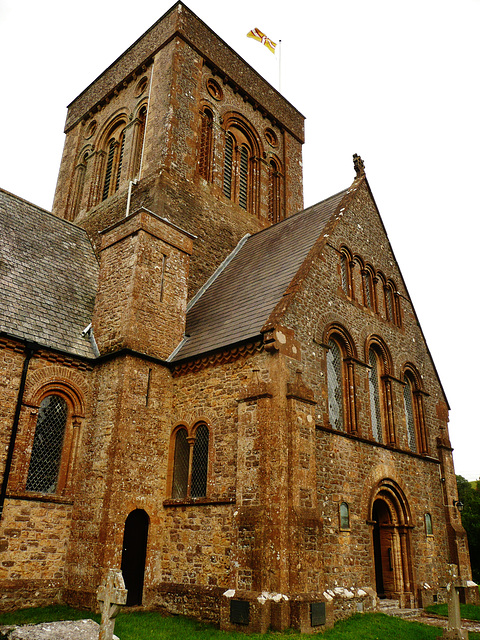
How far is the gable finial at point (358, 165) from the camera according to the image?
62.6ft

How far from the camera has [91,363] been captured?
1491cm

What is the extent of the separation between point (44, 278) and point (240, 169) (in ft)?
38.0

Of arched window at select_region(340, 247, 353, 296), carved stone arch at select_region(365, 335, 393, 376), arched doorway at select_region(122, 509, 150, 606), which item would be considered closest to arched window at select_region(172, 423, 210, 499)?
arched doorway at select_region(122, 509, 150, 606)

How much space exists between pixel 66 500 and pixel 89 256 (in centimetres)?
918

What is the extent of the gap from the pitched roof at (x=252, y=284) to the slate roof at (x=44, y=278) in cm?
325

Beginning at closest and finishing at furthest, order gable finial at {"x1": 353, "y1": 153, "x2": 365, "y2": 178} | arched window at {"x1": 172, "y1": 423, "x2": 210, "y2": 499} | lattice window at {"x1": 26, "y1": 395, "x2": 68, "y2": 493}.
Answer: lattice window at {"x1": 26, "y1": 395, "x2": 68, "y2": 493} → arched window at {"x1": 172, "y1": 423, "x2": 210, "y2": 499} → gable finial at {"x1": 353, "y1": 153, "x2": 365, "y2": 178}

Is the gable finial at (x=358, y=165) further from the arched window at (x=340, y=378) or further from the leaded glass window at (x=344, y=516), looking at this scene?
the leaded glass window at (x=344, y=516)

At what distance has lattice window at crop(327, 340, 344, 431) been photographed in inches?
569

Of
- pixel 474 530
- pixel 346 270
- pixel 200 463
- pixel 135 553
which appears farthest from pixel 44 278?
pixel 474 530

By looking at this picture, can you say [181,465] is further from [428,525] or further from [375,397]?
[428,525]

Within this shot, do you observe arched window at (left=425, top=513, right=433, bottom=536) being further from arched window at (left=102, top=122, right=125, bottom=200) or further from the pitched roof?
arched window at (left=102, top=122, right=125, bottom=200)

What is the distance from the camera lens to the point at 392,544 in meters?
15.4

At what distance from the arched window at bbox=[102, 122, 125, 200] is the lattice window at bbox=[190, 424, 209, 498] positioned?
12975 mm

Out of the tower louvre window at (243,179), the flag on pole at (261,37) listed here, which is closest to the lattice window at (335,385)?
the tower louvre window at (243,179)
